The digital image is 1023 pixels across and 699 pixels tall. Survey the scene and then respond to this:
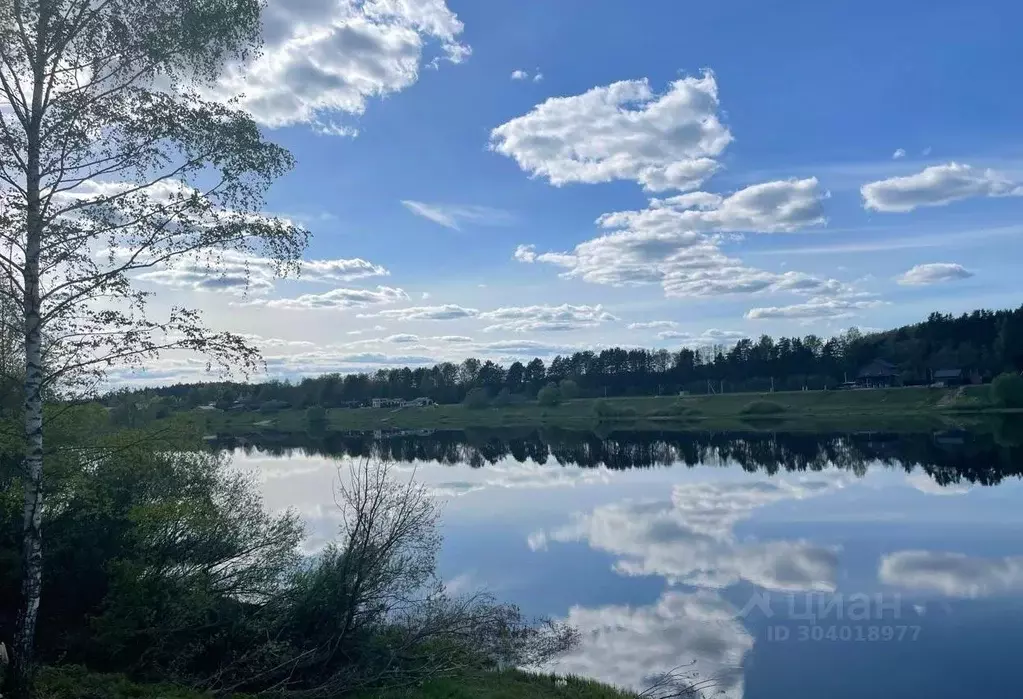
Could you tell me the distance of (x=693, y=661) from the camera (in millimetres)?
14633

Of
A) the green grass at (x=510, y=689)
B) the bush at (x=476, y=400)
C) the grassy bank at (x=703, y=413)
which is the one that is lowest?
the green grass at (x=510, y=689)

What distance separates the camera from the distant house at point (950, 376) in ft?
330

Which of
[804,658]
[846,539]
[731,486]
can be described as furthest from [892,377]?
[804,658]

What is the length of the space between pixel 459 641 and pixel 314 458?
2080 inches

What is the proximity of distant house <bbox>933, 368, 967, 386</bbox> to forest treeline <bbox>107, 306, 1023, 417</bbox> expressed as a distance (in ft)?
2.68

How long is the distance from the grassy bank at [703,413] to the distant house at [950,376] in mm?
15149

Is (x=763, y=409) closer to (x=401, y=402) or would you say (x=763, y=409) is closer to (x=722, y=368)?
(x=722, y=368)

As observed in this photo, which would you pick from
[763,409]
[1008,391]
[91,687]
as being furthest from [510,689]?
[763,409]

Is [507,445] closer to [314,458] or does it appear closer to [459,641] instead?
[314,458]

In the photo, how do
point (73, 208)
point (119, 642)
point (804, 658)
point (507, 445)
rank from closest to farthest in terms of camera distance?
1. point (73, 208)
2. point (119, 642)
3. point (804, 658)
4. point (507, 445)

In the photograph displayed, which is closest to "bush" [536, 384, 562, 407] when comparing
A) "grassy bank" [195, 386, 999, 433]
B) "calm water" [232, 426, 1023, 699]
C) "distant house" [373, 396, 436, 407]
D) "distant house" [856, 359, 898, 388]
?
"grassy bank" [195, 386, 999, 433]

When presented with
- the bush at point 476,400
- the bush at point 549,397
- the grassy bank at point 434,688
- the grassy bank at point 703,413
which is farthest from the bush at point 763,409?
the grassy bank at point 434,688

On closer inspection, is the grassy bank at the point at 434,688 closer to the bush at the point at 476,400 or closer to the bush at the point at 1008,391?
the bush at the point at 1008,391

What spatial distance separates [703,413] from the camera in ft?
323
